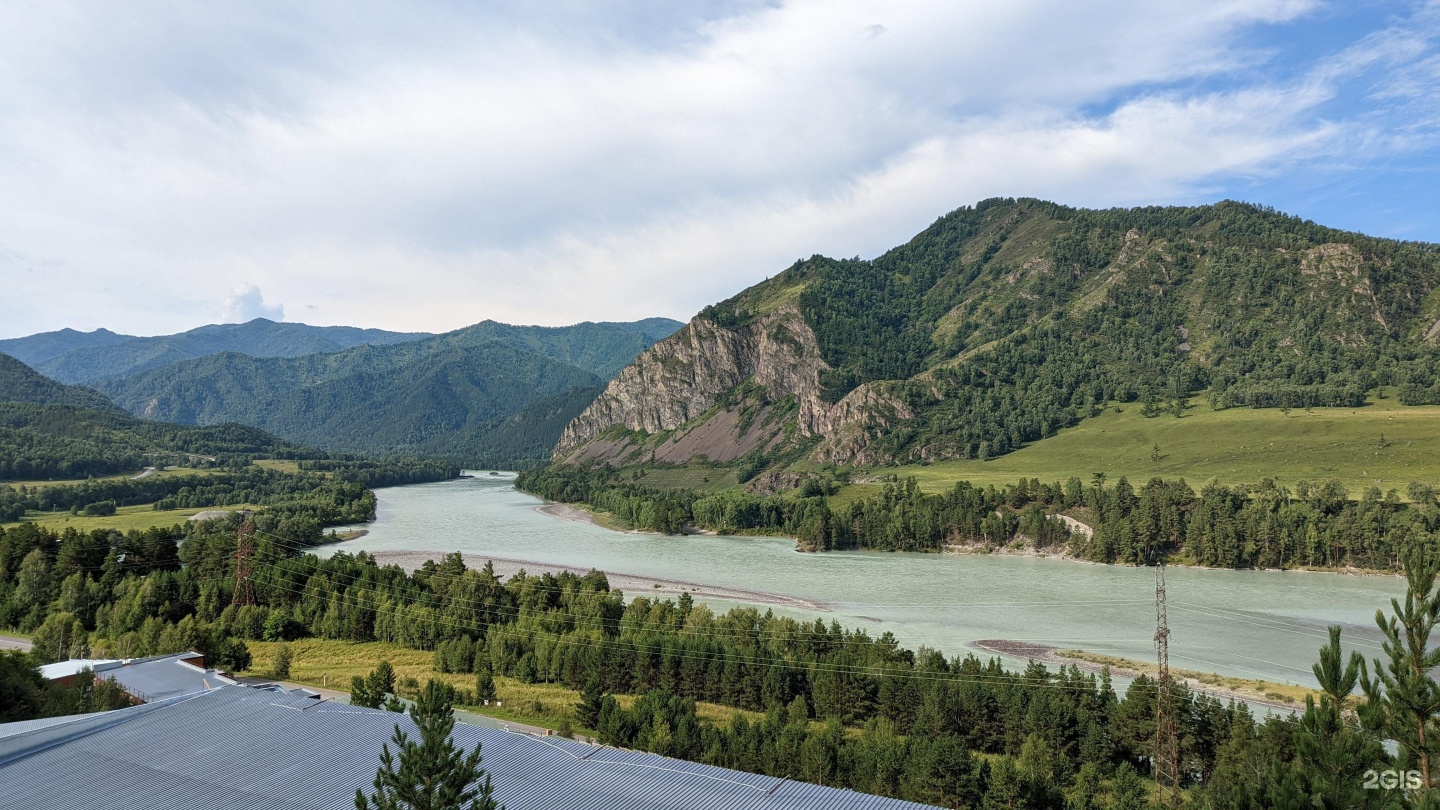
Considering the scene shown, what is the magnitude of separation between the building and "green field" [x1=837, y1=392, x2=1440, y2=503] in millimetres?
110668

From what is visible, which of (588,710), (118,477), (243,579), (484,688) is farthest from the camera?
(118,477)

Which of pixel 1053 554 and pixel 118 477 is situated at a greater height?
pixel 118 477

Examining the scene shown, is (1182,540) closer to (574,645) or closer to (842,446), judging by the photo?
(574,645)

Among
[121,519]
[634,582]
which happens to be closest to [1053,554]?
[634,582]

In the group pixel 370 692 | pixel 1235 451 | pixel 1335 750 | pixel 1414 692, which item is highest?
pixel 1235 451

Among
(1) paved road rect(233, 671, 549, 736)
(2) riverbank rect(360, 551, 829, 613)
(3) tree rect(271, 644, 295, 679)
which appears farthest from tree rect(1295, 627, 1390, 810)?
(2) riverbank rect(360, 551, 829, 613)

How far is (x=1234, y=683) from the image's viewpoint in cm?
4716

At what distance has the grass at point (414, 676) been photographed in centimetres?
4166

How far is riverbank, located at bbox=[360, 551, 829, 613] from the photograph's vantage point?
76062mm

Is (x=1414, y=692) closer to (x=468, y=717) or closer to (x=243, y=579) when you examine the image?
(x=468, y=717)

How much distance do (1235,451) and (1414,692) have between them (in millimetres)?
139867

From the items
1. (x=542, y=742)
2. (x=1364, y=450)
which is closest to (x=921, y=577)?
(x=542, y=742)

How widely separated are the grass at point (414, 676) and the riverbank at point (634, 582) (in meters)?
19.5

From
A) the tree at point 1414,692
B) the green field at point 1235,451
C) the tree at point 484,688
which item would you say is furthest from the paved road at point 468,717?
the green field at point 1235,451
